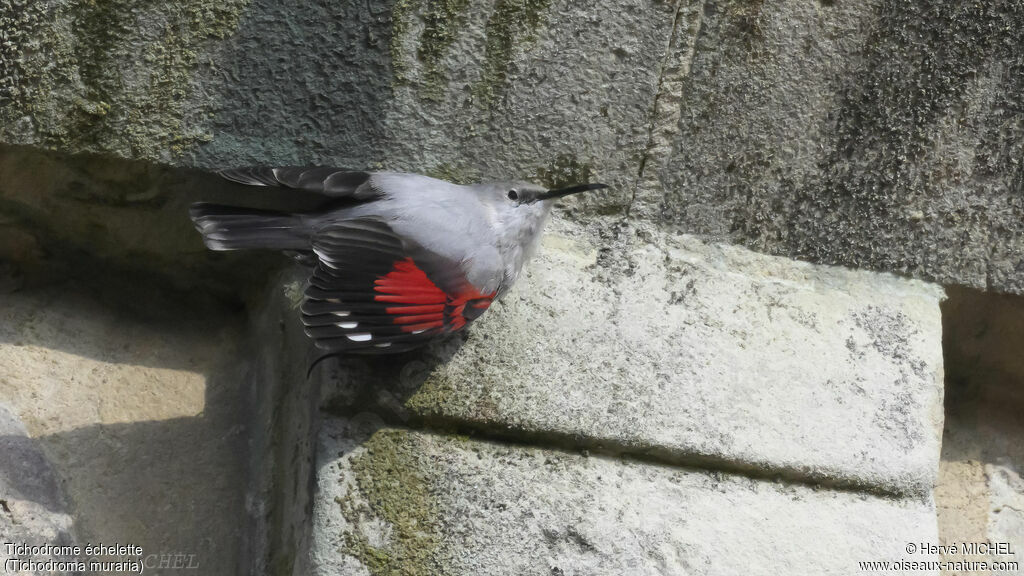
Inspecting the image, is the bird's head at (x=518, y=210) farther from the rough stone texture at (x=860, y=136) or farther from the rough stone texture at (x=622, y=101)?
the rough stone texture at (x=860, y=136)

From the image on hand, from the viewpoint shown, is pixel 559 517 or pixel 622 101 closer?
pixel 559 517

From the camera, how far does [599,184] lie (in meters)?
2.03

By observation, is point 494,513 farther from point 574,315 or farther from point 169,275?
point 169,275

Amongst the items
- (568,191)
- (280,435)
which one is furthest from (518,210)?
(280,435)

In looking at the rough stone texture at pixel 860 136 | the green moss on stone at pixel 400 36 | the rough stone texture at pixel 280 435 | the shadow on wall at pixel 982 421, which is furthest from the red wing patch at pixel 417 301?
the shadow on wall at pixel 982 421

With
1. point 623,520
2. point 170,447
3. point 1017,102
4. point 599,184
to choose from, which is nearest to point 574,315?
Answer: point 599,184

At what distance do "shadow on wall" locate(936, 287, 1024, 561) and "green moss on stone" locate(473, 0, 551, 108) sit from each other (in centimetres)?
109

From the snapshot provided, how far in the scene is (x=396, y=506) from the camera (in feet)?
5.76

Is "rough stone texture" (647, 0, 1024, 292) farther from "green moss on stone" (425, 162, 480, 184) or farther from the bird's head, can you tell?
"green moss on stone" (425, 162, 480, 184)

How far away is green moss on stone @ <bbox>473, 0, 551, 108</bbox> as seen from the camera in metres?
1.93

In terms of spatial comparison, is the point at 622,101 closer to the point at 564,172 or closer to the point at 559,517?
the point at 564,172

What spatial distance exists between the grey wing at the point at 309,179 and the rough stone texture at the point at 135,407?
1.60 feet

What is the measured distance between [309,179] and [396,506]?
599 millimetres

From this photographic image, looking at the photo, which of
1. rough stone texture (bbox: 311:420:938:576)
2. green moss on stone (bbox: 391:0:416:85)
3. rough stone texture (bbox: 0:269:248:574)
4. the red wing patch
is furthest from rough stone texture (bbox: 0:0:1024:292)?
rough stone texture (bbox: 311:420:938:576)
